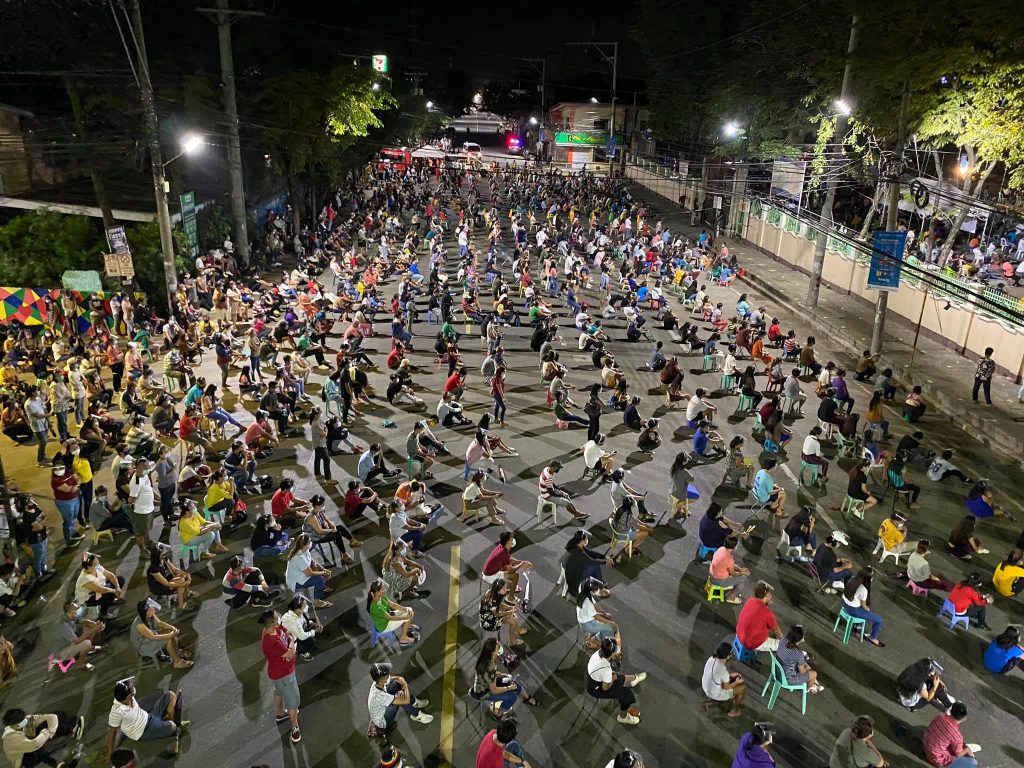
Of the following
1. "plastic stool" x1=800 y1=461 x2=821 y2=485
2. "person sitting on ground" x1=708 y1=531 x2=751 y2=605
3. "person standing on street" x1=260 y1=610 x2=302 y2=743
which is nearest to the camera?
"person standing on street" x1=260 y1=610 x2=302 y2=743

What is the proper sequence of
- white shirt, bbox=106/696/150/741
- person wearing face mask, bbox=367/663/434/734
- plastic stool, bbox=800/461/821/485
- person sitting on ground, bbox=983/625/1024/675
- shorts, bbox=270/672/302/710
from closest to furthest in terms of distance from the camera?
white shirt, bbox=106/696/150/741 → person wearing face mask, bbox=367/663/434/734 → shorts, bbox=270/672/302/710 → person sitting on ground, bbox=983/625/1024/675 → plastic stool, bbox=800/461/821/485

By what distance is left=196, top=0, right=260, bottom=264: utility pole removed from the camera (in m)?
25.4

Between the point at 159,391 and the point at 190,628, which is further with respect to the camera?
the point at 159,391

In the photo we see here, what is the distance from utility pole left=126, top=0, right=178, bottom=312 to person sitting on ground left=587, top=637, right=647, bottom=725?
60.7 feet

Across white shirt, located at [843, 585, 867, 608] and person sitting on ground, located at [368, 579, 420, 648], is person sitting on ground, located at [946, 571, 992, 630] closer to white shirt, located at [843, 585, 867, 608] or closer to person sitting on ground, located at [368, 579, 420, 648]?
white shirt, located at [843, 585, 867, 608]

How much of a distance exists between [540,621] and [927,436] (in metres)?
11.3

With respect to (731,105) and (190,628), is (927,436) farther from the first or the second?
(731,105)

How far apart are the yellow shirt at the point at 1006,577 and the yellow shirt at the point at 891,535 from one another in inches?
48.8

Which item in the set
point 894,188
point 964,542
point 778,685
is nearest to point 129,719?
point 778,685

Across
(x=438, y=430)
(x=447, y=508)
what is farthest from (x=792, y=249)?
(x=447, y=508)

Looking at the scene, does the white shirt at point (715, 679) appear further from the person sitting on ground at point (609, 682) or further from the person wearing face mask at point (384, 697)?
the person wearing face mask at point (384, 697)

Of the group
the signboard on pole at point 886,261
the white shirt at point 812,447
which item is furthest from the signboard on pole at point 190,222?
the signboard on pole at point 886,261

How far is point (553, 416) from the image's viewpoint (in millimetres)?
16812

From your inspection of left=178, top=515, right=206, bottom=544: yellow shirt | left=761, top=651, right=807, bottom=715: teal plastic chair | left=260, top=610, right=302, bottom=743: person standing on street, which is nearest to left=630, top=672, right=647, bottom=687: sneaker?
left=761, top=651, right=807, bottom=715: teal plastic chair
